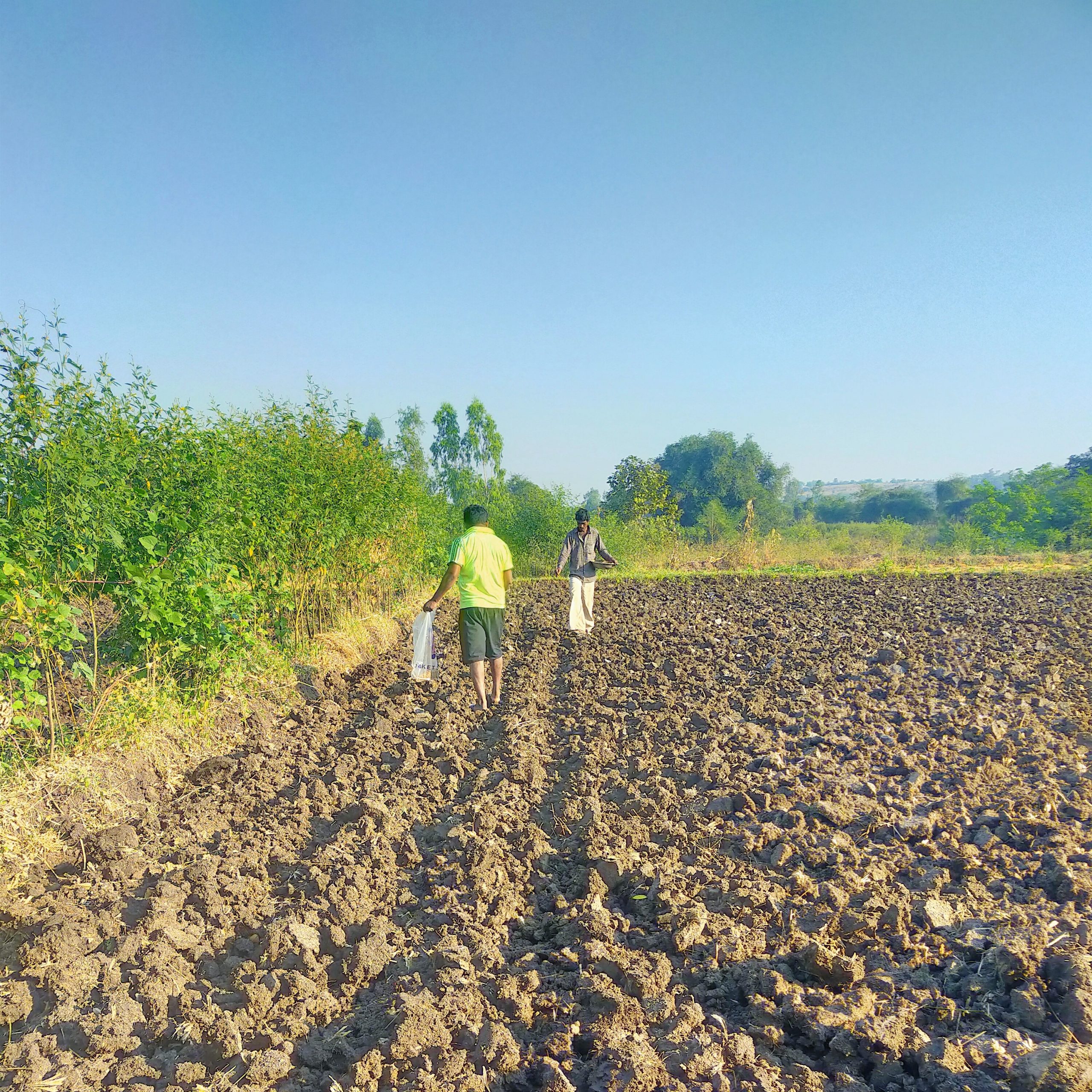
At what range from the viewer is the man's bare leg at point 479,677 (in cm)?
708

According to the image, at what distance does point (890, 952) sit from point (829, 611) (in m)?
10.2

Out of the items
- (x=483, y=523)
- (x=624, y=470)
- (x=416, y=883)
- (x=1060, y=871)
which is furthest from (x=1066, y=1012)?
(x=624, y=470)

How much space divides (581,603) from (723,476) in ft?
134

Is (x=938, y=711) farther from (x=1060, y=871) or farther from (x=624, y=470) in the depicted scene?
(x=624, y=470)

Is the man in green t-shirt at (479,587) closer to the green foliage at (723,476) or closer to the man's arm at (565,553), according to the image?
the man's arm at (565,553)

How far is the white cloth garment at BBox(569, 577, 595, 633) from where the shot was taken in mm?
10281

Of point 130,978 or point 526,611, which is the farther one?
point 526,611

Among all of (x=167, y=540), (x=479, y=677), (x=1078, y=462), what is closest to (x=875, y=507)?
(x=1078, y=462)

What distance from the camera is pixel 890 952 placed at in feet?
10.6

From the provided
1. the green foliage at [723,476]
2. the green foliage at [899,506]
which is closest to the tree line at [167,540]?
the green foliage at [723,476]

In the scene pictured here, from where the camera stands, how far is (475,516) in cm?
686

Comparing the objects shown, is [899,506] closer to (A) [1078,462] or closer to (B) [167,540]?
(A) [1078,462]

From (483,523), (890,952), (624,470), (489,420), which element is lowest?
(890,952)

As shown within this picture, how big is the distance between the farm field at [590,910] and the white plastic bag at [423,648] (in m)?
0.37
